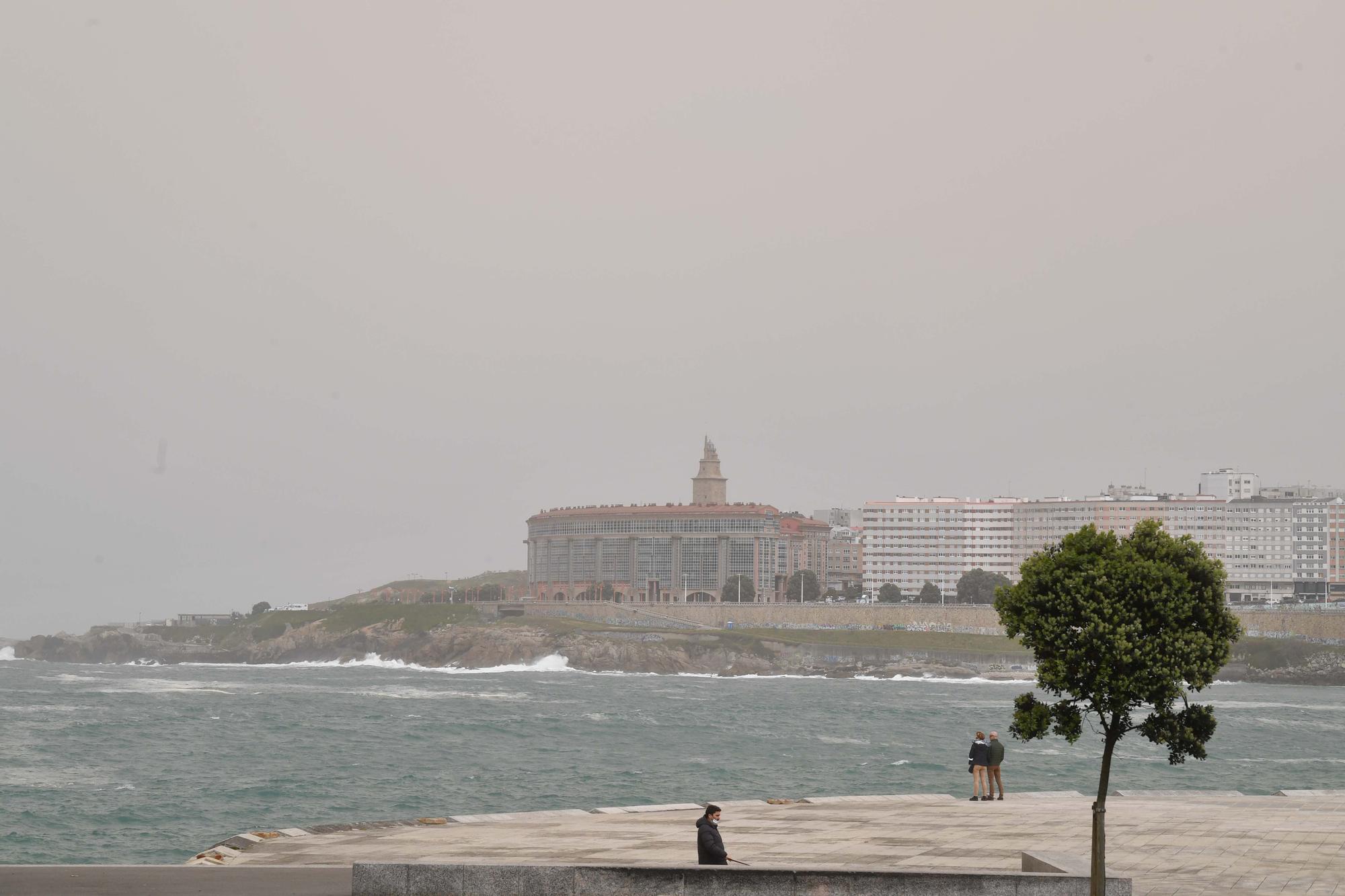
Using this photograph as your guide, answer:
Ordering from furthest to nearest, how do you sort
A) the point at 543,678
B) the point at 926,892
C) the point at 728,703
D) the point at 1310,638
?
the point at 1310,638 < the point at 543,678 < the point at 728,703 < the point at 926,892

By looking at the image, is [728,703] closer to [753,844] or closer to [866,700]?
[866,700]

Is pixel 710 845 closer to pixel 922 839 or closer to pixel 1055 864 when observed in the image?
pixel 1055 864

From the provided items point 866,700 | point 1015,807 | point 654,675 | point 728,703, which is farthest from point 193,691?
point 1015,807

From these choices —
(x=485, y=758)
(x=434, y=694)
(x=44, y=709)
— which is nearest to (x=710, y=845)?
(x=485, y=758)

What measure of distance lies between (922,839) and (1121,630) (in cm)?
948

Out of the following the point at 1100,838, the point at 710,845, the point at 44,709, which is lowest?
the point at 44,709

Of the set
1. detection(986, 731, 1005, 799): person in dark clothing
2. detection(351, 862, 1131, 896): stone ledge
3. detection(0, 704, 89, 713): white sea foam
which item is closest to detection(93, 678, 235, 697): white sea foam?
detection(0, 704, 89, 713): white sea foam

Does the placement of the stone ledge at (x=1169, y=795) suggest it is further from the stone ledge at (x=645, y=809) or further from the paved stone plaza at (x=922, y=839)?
the stone ledge at (x=645, y=809)

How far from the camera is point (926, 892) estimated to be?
19.2 meters

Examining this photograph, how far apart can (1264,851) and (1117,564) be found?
871cm

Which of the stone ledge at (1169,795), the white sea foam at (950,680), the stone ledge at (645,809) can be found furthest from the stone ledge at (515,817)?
the white sea foam at (950,680)

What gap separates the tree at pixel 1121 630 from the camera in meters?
17.2

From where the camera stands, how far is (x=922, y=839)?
2538cm

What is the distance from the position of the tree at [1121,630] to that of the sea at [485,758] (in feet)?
55.4
